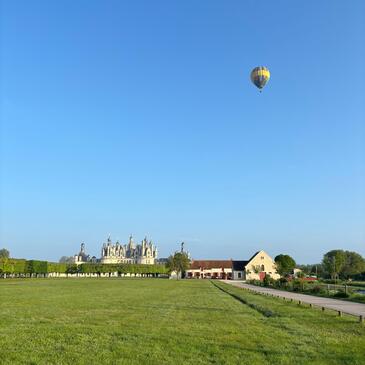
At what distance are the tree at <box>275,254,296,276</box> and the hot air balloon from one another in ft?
268

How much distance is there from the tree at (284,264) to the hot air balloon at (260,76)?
81837 millimetres

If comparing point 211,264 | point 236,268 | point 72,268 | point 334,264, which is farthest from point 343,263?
point 72,268

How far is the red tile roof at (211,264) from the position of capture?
157m

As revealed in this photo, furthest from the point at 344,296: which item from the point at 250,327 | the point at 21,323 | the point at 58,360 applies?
the point at 58,360

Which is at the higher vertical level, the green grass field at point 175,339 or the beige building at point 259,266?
the beige building at point 259,266

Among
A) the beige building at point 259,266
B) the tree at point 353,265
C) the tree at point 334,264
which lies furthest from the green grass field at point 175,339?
the beige building at point 259,266

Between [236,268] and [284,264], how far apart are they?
30.9 metres

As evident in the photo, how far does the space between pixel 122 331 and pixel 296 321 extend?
837 cm

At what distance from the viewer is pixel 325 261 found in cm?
11712

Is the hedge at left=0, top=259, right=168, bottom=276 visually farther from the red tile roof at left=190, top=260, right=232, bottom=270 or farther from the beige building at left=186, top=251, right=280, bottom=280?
the beige building at left=186, top=251, right=280, bottom=280

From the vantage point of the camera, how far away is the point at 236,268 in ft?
499

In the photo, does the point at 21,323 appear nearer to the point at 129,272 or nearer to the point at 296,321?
the point at 296,321

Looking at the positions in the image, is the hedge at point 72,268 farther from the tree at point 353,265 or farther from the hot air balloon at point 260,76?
the hot air balloon at point 260,76

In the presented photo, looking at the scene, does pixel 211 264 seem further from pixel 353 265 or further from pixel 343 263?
pixel 343 263
